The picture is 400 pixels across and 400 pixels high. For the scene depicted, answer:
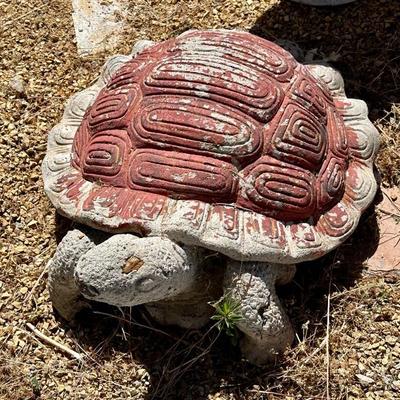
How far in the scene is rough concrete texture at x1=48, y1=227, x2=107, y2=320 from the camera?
2648mm

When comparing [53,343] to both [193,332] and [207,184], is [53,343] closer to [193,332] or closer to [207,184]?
[193,332]

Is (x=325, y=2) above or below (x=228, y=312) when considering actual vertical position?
above

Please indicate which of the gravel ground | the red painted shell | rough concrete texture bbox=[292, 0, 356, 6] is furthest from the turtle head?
rough concrete texture bbox=[292, 0, 356, 6]

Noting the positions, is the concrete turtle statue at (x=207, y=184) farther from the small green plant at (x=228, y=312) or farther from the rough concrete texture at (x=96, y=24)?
the rough concrete texture at (x=96, y=24)

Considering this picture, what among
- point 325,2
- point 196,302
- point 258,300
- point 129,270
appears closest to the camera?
point 129,270

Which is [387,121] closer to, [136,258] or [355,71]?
[355,71]

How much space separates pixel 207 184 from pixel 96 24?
74.0 inches

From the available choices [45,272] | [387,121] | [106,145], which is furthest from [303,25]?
[45,272]

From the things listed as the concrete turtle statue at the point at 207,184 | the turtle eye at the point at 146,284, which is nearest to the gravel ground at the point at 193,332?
the concrete turtle statue at the point at 207,184

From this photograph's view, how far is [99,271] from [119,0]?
7.37ft

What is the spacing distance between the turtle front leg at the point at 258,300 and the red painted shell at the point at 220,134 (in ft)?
0.70

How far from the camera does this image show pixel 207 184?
97.7 inches

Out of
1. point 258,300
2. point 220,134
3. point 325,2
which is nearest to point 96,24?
point 325,2

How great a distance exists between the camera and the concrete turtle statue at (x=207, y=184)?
96.4 inches
